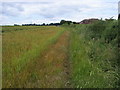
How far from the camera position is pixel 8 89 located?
4551mm

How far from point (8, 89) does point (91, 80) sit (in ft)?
6.43

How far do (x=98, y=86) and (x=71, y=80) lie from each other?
2.93ft

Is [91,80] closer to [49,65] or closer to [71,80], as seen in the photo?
[71,80]

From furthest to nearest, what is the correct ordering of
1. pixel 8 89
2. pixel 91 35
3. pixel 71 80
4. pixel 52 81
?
pixel 91 35, pixel 71 80, pixel 52 81, pixel 8 89

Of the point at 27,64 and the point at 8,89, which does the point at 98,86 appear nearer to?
the point at 8,89

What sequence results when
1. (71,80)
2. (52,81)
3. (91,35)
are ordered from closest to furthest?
(52,81)
(71,80)
(91,35)

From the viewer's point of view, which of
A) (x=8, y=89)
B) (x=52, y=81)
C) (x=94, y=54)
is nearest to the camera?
(x=8, y=89)

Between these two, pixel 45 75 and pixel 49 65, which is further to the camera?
pixel 49 65

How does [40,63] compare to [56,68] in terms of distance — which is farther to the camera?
[40,63]

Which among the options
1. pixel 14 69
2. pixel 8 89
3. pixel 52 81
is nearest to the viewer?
pixel 8 89

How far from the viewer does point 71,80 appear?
212 inches

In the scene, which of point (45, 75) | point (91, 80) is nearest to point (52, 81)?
point (45, 75)

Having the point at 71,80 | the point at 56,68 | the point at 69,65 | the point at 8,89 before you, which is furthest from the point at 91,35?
the point at 8,89

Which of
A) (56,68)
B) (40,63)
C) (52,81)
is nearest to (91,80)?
(52,81)
